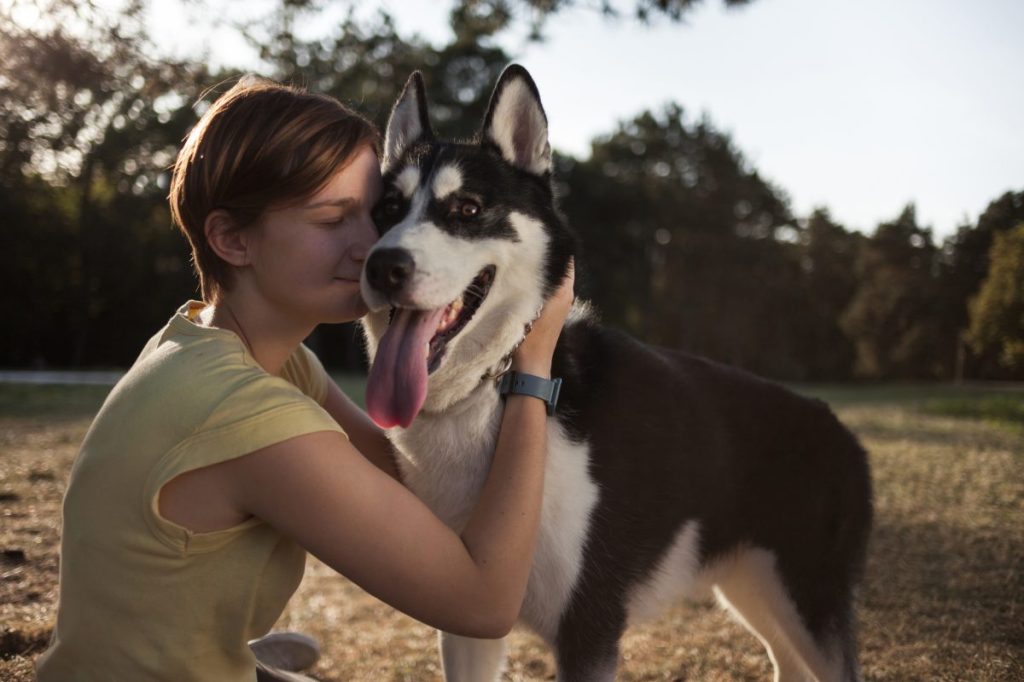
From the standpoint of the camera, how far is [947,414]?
10422 millimetres

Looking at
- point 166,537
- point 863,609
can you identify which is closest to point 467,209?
point 166,537

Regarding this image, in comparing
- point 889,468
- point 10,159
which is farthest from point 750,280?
point 10,159

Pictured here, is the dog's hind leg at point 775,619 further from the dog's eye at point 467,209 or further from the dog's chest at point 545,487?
the dog's eye at point 467,209

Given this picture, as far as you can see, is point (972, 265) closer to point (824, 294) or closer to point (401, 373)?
point (401, 373)

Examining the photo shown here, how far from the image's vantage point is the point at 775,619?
109 inches

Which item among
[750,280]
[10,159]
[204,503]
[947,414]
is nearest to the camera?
[204,503]

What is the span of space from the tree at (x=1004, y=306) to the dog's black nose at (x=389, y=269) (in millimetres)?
4070

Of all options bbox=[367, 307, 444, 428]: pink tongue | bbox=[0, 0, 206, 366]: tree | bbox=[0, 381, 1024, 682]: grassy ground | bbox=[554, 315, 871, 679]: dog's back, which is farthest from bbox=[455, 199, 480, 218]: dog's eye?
bbox=[0, 0, 206, 366]: tree

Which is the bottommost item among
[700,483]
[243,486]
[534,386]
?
[700,483]

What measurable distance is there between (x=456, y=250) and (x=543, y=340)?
0.35 metres

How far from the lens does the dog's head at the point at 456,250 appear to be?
1.99 m

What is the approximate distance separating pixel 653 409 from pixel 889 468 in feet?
16.8

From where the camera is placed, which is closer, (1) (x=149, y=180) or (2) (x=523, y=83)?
(2) (x=523, y=83)

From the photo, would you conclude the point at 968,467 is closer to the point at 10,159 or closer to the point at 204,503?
the point at 204,503
